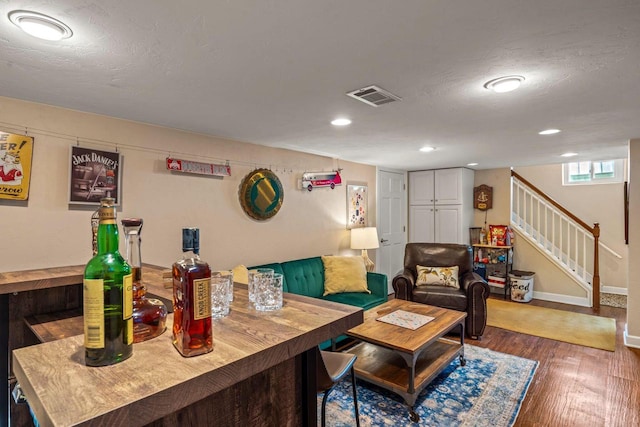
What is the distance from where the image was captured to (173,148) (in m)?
2.90

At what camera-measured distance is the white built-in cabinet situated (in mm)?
5598

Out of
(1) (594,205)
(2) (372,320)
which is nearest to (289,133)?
(2) (372,320)

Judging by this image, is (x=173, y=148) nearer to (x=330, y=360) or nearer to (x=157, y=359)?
(x=330, y=360)

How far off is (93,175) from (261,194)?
1554 mm

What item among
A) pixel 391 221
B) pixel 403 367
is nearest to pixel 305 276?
pixel 403 367

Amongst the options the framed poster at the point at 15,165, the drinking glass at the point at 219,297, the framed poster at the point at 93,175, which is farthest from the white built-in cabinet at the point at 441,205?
the framed poster at the point at 15,165

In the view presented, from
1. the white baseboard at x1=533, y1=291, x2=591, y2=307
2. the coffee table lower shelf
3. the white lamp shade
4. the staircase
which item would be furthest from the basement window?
the coffee table lower shelf

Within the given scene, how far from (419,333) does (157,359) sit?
2244mm

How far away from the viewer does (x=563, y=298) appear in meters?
5.17

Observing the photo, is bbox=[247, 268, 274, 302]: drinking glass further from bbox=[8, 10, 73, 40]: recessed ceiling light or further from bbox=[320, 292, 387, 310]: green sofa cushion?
bbox=[320, 292, 387, 310]: green sofa cushion

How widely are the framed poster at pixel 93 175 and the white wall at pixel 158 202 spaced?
5 cm

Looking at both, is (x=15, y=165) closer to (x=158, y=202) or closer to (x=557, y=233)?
(x=158, y=202)

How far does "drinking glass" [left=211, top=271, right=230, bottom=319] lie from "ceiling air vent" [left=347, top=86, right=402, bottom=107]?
55.9 inches

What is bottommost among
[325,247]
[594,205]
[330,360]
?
[330,360]
